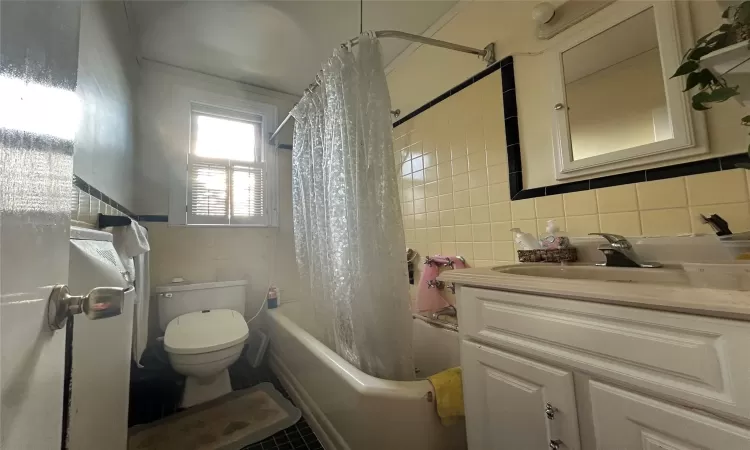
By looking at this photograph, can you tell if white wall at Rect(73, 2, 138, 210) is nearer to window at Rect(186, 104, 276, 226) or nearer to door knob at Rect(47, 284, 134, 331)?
window at Rect(186, 104, 276, 226)

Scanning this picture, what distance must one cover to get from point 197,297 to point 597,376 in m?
2.18

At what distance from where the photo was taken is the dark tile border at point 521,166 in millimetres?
904

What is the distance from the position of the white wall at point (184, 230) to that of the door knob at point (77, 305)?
198 cm

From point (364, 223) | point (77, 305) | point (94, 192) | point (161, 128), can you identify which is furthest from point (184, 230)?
point (77, 305)

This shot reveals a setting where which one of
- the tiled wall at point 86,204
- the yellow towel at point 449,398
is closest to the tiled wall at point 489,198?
the yellow towel at point 449,398

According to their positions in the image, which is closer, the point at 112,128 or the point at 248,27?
the point at 112,128

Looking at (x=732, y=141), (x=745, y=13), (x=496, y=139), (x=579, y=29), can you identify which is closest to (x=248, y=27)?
(x=496, y=139)

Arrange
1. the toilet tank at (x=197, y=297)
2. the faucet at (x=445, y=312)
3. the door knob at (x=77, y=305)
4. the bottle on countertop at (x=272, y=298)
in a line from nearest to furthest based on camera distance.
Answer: the door knob at (x=77, y=305), the faucet at (x=445, y=312), the toilet tank at (x=197, y=297), the bottle on countertop at (x=272, y=298)

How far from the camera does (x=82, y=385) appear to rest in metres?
0.62

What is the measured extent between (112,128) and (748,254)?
239cm

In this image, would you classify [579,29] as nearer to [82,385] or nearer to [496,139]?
[496,139]

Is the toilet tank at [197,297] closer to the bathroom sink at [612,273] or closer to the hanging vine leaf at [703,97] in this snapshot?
the bathroom sink at [612,273]

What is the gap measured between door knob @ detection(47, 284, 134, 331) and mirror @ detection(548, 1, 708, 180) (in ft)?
4.63

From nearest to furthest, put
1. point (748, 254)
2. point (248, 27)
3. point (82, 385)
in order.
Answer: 1. point (82, 385)
2. point (748, 254)
3. point (248, 27)
